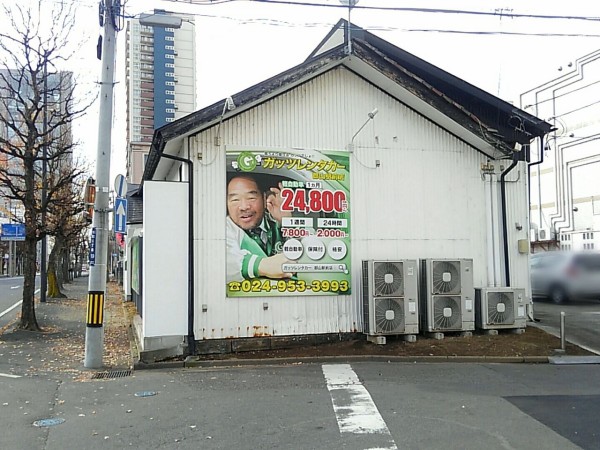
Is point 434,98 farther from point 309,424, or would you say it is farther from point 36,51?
point 36,51

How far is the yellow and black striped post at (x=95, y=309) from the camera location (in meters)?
10.0

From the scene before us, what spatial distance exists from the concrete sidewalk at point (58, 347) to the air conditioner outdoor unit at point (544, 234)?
66.6 feet

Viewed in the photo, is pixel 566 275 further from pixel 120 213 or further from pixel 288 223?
pixel 120 213

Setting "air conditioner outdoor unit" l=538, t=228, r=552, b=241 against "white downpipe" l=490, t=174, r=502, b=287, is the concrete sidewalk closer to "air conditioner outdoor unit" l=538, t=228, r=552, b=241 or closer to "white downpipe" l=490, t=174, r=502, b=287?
"white downpipe" l=490, t=174, r=502, b=287

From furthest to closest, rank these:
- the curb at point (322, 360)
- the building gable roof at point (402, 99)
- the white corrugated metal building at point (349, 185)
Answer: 1. the building gable roof at point (402, 99)
2. the white corrugated metal building at point (349, 185)
3. the curb at point (322, 360)

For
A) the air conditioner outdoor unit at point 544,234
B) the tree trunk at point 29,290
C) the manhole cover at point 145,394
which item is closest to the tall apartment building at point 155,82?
the tree trunk at point 29,290

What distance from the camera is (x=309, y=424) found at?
244 inches

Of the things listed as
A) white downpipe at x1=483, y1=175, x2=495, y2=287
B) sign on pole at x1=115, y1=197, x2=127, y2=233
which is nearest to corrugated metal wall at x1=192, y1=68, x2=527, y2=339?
white downpipe at x1=483, y1=175, x2=495, y2=287

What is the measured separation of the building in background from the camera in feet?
82.1

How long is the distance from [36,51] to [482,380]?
13011 mm

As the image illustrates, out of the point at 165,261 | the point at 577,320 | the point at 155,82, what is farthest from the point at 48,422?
the point at 155,82

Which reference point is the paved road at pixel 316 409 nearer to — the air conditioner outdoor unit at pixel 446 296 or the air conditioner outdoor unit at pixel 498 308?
the air conditioner outdoor unit at pixel 446 296

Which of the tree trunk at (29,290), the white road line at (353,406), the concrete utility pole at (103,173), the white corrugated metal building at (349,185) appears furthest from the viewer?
the tree trunk at (29,290)

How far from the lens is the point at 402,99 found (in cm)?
1210
